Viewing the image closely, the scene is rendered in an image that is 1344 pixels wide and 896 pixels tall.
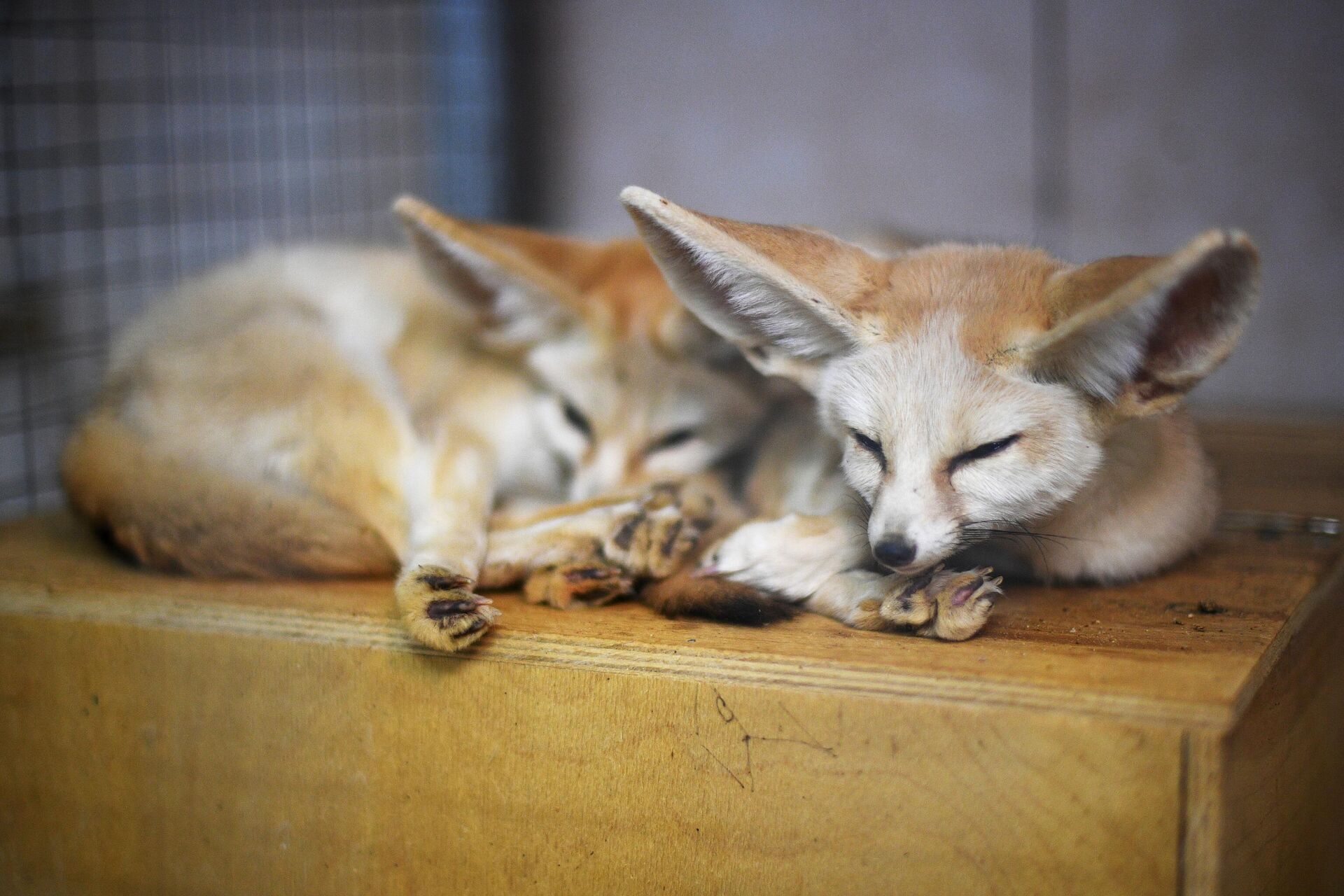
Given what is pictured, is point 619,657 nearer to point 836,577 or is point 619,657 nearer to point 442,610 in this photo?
point 442,610

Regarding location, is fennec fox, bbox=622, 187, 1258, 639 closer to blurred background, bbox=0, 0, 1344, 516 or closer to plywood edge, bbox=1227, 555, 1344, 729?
plywood edge, bbox=1227, 555, 1344, 729

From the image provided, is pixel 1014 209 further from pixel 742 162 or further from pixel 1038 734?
pixel 1038 734

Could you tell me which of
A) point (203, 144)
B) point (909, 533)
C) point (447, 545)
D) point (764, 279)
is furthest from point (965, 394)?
point (203, 144)

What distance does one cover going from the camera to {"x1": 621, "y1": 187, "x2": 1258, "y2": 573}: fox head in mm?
1068

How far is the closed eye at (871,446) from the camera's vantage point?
1203mm

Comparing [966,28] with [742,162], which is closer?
[966,28]

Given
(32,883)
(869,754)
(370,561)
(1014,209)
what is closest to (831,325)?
(869,754)

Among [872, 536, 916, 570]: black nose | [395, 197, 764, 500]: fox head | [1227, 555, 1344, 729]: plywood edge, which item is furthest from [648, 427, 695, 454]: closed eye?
[1227, 555, 1344, 729]: plywood edge

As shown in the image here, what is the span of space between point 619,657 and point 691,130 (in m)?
2.73

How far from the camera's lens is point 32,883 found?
141 centimetres

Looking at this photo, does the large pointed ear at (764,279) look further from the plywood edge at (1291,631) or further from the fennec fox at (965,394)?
the plywood edge at (1291,631)

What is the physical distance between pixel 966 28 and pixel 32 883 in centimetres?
304

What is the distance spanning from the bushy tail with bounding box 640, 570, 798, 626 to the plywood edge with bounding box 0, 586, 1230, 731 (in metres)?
0.12

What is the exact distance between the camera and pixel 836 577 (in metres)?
1.32
